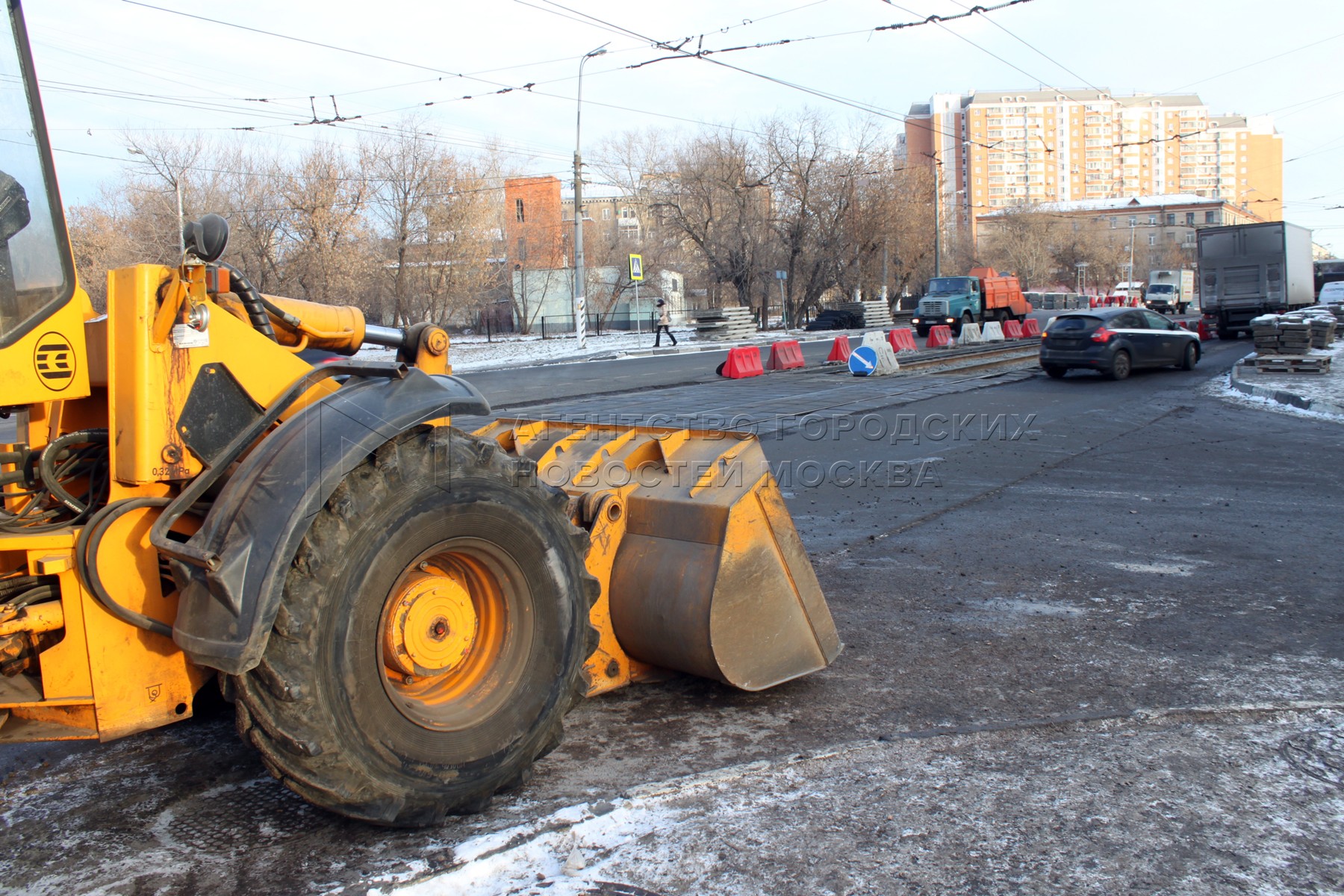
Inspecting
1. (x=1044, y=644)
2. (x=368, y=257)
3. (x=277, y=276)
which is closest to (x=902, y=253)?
(x=368, y=257)

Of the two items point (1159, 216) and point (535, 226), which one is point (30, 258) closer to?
point (535, 226)

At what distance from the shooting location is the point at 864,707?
168 inches

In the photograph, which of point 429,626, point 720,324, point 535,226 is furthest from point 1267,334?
point 535,226

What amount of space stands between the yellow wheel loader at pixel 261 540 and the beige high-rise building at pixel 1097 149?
122232 millimetres

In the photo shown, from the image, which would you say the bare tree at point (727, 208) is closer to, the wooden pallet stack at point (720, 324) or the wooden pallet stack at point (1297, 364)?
the wooden pallet stack at point (720, 324)

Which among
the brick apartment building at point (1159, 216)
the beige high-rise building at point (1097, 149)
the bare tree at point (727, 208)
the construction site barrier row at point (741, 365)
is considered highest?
the beige high-rise building at point (1097, 149)

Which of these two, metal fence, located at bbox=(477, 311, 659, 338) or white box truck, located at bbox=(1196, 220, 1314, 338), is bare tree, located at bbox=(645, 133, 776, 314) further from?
white box truck, located at bbox=(1196, 220, 1314, 338)

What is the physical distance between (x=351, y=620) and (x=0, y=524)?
1.03m

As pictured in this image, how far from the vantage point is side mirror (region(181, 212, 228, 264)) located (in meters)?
2.83

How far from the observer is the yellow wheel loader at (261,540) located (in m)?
2.71

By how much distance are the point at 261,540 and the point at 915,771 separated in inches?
94.8

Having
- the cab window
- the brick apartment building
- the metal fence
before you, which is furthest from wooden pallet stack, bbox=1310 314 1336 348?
the brick apartment building

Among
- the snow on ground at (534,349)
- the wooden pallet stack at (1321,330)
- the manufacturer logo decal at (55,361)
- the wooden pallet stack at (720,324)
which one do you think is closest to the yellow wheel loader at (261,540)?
the manufacturer logo decal at (55,361)

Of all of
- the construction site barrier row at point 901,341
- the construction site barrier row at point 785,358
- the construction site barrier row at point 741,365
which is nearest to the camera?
the construction site barrier row at point 741,365
